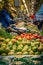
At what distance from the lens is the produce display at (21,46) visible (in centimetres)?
238

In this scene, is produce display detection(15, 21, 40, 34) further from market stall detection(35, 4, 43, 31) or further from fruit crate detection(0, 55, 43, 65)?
fruit crate detection(0, 55, 43, 65)

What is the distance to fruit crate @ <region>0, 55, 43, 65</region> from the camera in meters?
2.07

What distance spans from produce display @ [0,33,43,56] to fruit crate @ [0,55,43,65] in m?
0.15

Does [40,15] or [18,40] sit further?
[40,15]

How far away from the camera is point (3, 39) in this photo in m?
2.61

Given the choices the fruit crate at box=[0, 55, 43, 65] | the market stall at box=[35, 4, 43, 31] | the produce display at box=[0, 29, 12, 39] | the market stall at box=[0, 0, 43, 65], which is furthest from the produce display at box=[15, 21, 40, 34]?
the fruit crate at box=[0, 55, 43, 65]

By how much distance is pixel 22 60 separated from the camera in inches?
83.7

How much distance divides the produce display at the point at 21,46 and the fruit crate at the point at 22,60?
0.15 metres

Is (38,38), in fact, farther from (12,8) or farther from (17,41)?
(12,8)

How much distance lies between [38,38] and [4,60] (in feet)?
2.49

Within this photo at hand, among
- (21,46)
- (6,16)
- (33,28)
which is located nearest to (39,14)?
(33,28)

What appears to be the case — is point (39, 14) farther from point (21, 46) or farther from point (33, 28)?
point (21, 46)

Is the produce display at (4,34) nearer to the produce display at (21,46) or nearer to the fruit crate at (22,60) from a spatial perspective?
the produce display at (21,46)

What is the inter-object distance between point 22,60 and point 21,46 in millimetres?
390
